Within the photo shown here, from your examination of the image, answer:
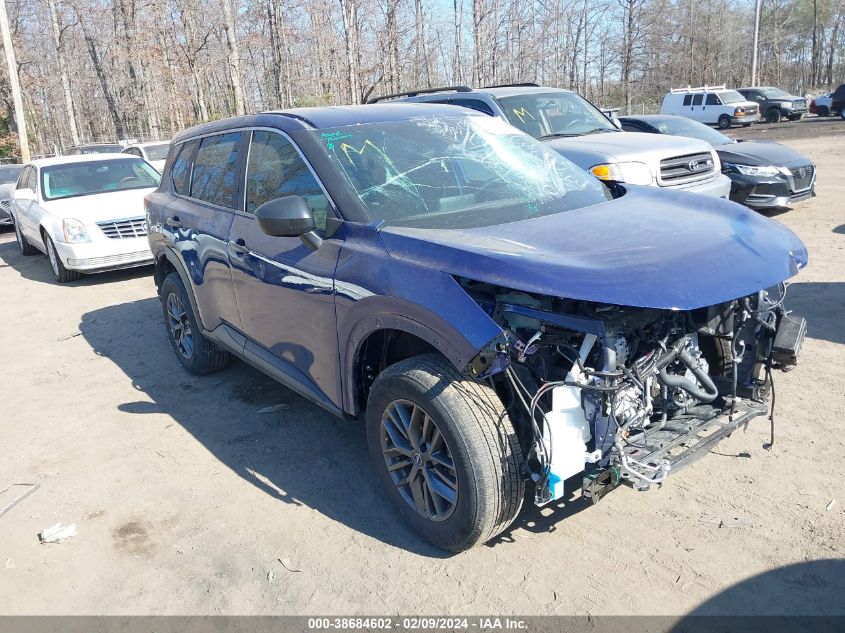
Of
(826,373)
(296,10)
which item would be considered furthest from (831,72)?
(826,373)

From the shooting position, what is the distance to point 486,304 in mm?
2900

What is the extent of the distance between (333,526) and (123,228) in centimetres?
731

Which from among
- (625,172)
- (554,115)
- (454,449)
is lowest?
(454,449)

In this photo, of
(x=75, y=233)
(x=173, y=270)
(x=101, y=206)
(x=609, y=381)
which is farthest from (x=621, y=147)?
(x=75, y=233)

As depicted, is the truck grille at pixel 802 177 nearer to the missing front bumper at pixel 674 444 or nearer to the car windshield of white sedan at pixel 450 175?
the car windshield of white sedan at pixel 450 175

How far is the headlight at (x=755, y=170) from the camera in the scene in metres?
9.73

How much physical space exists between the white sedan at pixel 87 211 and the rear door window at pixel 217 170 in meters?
4.70

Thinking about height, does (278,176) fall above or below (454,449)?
above

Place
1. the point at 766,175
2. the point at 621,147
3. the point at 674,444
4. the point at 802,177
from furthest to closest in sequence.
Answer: the point at 802,177
the point at 766,175
the point at 621,147
the point at 674,444

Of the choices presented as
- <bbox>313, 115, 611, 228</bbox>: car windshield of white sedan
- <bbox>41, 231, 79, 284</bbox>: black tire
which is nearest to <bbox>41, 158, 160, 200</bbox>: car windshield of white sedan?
<bbox>41, 231, 79, 284</bbox>: black tire

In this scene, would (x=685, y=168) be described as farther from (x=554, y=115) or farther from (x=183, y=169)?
(x=183, y=169)

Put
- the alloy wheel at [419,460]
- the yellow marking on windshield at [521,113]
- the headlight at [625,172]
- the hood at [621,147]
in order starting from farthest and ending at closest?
the yellow marking on windshield at [521,113], the hood at [621,147], the headlight at [625,172], the alloy wheel at [419,460]

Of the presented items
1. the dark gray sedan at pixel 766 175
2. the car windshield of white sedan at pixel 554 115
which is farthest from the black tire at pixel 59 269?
the dark gray sedan at pixel 766 175

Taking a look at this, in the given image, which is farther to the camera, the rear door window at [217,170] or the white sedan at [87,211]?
the white sedan at [87,211]
